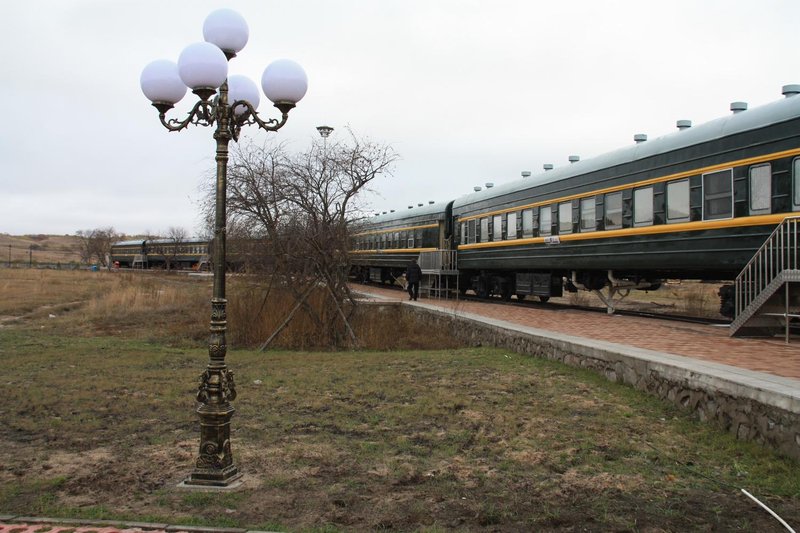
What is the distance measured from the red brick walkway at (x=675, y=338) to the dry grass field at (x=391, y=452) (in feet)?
4.11

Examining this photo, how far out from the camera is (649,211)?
1349 centimetres

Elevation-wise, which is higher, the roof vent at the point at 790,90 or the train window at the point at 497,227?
the roof vent at the point at 790,90

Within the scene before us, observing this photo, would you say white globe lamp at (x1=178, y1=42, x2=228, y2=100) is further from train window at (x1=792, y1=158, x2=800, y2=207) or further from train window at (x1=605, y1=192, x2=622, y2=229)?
train window at (x1=605, y1=192, x2=622, y2=229)

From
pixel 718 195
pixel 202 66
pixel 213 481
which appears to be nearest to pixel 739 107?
pixel 718 195

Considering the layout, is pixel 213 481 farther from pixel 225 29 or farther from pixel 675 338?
pixel 675 338

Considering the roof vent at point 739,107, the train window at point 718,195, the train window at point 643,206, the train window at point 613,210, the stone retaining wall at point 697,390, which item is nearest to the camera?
the stone retaining wall at point 697,390

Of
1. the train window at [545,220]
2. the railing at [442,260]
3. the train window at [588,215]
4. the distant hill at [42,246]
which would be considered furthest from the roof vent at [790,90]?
the distant hill at [42,246]

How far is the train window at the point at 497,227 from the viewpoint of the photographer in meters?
20.2

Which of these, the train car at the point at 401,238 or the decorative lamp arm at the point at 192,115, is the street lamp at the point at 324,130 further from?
the decorative lamp arm at the point at 192,115

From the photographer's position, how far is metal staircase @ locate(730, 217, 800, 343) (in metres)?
9.78

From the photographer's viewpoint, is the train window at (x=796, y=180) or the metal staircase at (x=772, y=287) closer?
the metal staircase at (x=772, y=287)

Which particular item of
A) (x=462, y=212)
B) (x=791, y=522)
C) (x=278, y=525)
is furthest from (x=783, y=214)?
(x=462, y=212)

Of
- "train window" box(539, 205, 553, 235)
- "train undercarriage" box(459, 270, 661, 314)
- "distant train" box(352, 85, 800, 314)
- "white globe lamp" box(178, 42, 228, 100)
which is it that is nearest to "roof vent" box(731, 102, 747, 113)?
"distant train" box(352, 85, 800, 314)

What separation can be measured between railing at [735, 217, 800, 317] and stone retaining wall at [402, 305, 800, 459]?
268cm
